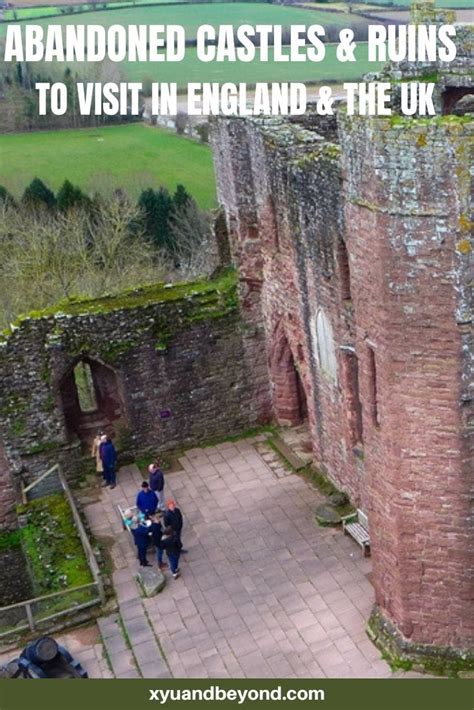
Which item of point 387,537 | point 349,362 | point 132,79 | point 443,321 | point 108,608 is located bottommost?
point 108,608

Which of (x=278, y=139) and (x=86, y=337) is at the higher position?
(x=278, y=139)

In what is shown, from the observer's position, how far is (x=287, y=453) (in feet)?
51.0

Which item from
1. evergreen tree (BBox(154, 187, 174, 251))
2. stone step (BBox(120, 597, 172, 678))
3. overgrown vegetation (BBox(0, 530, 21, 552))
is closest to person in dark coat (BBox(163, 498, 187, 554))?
stone step (BBox(120, 597, 172, 678))

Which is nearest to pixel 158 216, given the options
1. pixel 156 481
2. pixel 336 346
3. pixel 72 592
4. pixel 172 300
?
pixel 172 300

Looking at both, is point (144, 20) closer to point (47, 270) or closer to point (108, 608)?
point (47, 270)

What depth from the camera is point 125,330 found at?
15.0 m

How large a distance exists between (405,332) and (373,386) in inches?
40.1

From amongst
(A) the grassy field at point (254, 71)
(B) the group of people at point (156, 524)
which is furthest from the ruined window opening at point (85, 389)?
(A) the grassy field at point (254, 71)

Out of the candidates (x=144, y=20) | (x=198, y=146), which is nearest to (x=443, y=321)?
(x=144, y=20)

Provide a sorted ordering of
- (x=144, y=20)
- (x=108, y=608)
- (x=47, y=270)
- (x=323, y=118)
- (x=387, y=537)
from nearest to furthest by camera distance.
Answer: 1. (x=387, y=537)
2. (x=108, y=608)
3. (x=323, y=118)
4. (x=47, y=270)
5. (x=144, y=20)

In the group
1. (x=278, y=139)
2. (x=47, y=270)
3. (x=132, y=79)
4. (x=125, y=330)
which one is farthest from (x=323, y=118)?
(x=132, y=79)

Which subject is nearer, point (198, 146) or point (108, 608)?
point (108, 608)

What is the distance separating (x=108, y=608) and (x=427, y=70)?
7.94m

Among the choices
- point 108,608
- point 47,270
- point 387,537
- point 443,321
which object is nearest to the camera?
point 443,321
